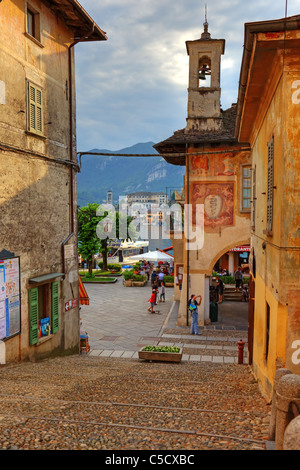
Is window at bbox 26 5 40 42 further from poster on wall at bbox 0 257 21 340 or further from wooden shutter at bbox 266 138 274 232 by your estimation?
wooden shutter at bbox 266 138 274 232

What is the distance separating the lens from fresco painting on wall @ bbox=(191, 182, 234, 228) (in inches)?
803

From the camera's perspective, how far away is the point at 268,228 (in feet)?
27.6

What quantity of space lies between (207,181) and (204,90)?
15.4 feet

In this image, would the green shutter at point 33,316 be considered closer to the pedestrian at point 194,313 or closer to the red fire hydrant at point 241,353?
the red fire hydrant at point 241,353

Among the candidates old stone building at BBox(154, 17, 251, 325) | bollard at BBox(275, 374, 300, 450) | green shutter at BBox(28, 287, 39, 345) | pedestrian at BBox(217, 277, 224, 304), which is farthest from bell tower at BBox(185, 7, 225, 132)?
bollard at BBox(275, 374, 300, 450)

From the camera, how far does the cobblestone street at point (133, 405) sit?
18.1 feet

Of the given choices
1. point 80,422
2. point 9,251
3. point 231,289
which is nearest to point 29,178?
point 9,251

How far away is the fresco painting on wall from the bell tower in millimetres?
2966

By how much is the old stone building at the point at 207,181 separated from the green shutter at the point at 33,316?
9589mm

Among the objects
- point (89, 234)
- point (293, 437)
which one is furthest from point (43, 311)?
point (89, 234)

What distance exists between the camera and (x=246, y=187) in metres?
20.0

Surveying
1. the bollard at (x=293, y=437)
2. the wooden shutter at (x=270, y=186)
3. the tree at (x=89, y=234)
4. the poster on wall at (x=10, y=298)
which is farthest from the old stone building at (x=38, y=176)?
the tree at (x=89, y=234)

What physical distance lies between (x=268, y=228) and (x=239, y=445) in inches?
170

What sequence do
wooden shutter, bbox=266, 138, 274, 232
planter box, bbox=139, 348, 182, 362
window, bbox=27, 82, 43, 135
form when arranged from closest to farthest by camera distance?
wooden shutter, bbox=266, 138, 274, 232, window, bbox=27, 82, 43, 135, planter box, bbox=139, 348, 182, 362
